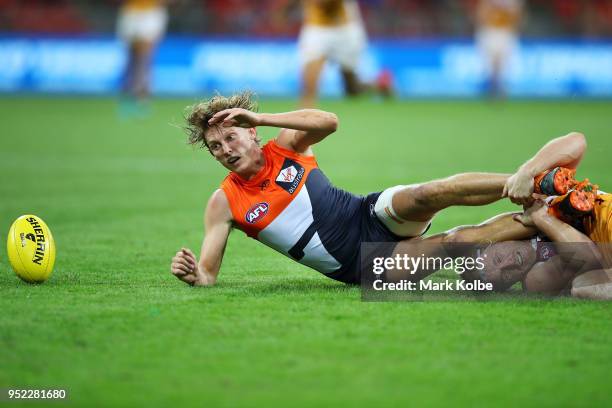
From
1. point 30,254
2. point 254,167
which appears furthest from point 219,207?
point 30,254

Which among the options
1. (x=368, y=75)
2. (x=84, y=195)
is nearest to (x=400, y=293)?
(x=84, y=195)

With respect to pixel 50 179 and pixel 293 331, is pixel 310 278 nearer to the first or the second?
pixel 293 331

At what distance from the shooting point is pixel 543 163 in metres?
5.54

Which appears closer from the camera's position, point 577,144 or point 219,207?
point 577,144

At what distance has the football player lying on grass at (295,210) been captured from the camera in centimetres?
591

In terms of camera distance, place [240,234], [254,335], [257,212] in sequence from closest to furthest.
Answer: [254,335], [257,212], [240,234]

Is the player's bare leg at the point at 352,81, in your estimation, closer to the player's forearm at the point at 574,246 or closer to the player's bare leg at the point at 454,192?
the player's bare leg at the point at 454,192

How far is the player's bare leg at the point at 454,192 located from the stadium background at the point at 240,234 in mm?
610

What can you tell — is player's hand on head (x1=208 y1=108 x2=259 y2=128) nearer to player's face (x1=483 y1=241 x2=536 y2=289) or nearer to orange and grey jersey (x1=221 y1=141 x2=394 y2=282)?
orange and grey jersey (x1=221 y1=141 x2=394 y2=282)

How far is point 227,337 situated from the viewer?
4.71m

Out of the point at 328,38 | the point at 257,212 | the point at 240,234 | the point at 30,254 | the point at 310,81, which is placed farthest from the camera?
the point at 328,38

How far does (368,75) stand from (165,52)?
5735mm

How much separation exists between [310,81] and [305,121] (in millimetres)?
10909

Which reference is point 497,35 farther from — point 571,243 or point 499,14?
point 571,243
